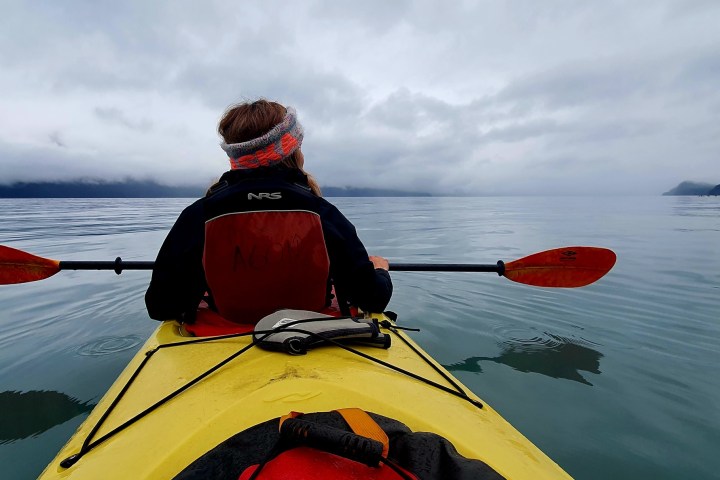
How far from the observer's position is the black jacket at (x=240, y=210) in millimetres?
2141

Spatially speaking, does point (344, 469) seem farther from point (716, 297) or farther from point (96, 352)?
point (716, 297)

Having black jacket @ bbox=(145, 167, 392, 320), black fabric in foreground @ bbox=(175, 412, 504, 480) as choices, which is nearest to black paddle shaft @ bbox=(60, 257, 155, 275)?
black jacket @ bbox=(145, 167, 392, 320)

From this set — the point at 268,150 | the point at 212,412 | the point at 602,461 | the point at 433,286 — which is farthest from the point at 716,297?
the point at 212,412

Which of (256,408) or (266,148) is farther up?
(266,148)

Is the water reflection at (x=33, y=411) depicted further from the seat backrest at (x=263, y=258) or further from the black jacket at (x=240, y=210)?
the seat backrest at (x=263, y=258)

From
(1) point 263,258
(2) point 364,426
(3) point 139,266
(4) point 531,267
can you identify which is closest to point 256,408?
(2) point 364,426

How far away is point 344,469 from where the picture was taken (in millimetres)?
924

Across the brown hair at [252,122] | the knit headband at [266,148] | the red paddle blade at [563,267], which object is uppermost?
the brown hair at [252,122]

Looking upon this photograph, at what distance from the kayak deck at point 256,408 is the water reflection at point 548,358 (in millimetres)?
2297

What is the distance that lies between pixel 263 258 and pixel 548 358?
3.20 meters

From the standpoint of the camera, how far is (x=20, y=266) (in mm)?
4016

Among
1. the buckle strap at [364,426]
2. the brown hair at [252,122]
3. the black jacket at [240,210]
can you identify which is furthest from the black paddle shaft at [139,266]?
the buckle strap at [364,426]

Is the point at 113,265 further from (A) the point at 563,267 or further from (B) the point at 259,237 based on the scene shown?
(A) the point at 563,267

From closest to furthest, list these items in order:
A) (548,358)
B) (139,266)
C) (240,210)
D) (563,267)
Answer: (240,210) → (548,358) → (139,266) → (563,267)
